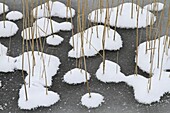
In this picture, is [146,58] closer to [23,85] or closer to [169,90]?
[169,90]

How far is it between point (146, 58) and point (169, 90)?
254 mm

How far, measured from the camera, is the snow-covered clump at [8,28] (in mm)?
2090

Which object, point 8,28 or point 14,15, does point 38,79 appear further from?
point 14,15

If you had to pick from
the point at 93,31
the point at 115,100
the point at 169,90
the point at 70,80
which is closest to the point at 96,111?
the point at 115,100

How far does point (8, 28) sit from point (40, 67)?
46cm

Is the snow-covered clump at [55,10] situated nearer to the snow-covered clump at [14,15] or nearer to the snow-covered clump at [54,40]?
the snow-covered clump at [14,15]

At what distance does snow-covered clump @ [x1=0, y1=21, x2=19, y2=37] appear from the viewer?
2.09 meters

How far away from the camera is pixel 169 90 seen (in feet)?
5.49

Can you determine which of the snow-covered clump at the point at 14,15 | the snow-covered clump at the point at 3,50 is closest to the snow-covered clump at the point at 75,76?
the snow-covered clump at the point at 3,50

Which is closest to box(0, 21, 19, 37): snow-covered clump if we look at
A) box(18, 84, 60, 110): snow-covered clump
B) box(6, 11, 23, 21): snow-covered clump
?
box(6, 11, 23, 21): snow-covered clump

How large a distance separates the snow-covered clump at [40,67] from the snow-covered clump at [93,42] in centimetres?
13

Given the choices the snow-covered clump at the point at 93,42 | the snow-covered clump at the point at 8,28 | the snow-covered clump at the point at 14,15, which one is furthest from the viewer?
the snow-covered clump at the point at 14,15

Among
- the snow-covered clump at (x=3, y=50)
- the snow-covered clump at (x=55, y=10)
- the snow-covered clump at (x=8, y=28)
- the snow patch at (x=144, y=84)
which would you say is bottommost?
the snow patch at (x=144, y=84)

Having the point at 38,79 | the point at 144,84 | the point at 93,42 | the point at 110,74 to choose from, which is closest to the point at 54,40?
the point at 93,42
